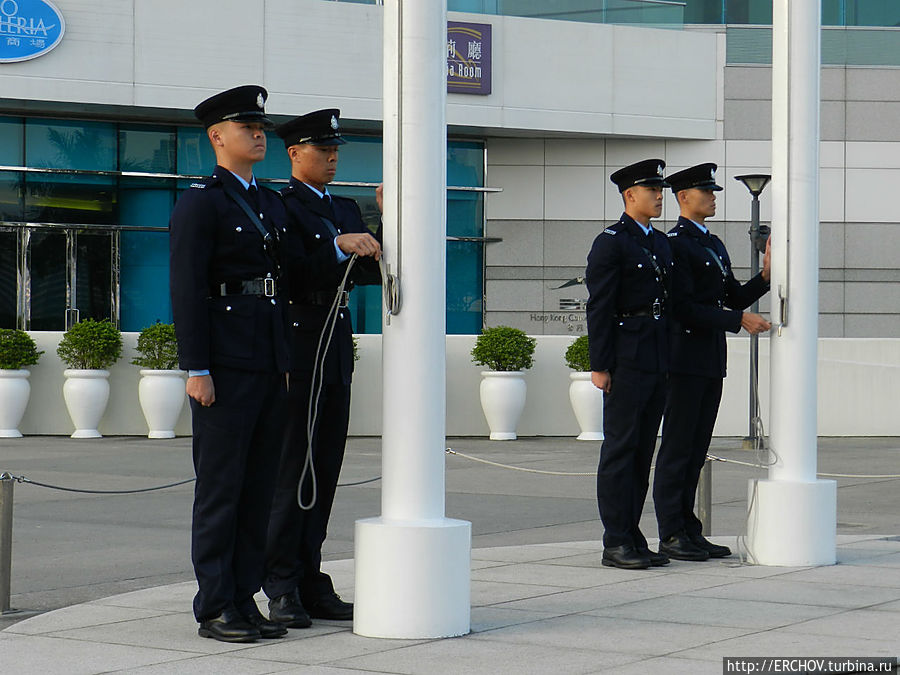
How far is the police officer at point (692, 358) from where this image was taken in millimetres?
8672

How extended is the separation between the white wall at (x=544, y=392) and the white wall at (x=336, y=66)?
5875 millimetres

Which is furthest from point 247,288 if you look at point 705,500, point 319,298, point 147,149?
point 147,149

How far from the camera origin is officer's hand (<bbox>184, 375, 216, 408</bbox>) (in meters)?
5.91

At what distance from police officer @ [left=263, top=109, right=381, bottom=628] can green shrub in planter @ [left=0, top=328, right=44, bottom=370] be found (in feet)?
42.2

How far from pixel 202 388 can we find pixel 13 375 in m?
13.7

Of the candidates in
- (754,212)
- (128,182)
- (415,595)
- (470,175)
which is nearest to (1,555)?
(415,595)

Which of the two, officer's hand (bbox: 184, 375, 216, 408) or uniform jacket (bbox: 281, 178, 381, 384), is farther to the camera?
uniform jacket (bbox: 281, 178, 381, 384)

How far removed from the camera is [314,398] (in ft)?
21.3

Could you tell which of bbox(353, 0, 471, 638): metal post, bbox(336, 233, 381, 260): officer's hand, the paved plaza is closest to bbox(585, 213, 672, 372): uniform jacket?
the paved plaza

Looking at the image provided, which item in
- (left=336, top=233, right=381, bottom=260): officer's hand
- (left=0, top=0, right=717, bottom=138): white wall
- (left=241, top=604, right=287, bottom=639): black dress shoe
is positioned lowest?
(left=241, top=604, right=287, bottom=639): black dress shoe

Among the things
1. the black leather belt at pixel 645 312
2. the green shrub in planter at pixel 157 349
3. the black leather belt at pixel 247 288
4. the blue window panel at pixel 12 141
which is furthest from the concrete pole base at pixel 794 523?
the blue window panel at pixel 12 141

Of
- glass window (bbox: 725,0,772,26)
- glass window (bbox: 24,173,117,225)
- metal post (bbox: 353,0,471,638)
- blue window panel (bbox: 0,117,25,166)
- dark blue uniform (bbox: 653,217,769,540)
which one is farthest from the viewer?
glass window (bbox: 725,0,772,26)

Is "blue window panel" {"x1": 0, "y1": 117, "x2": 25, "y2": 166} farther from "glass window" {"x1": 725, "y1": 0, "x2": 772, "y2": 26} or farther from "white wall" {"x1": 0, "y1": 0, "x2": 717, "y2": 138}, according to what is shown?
"glass window" {"x1": 725, "y1": 0, "x2": 772, "y2": 26}

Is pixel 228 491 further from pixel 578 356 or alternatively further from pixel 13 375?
pixel 578 356
